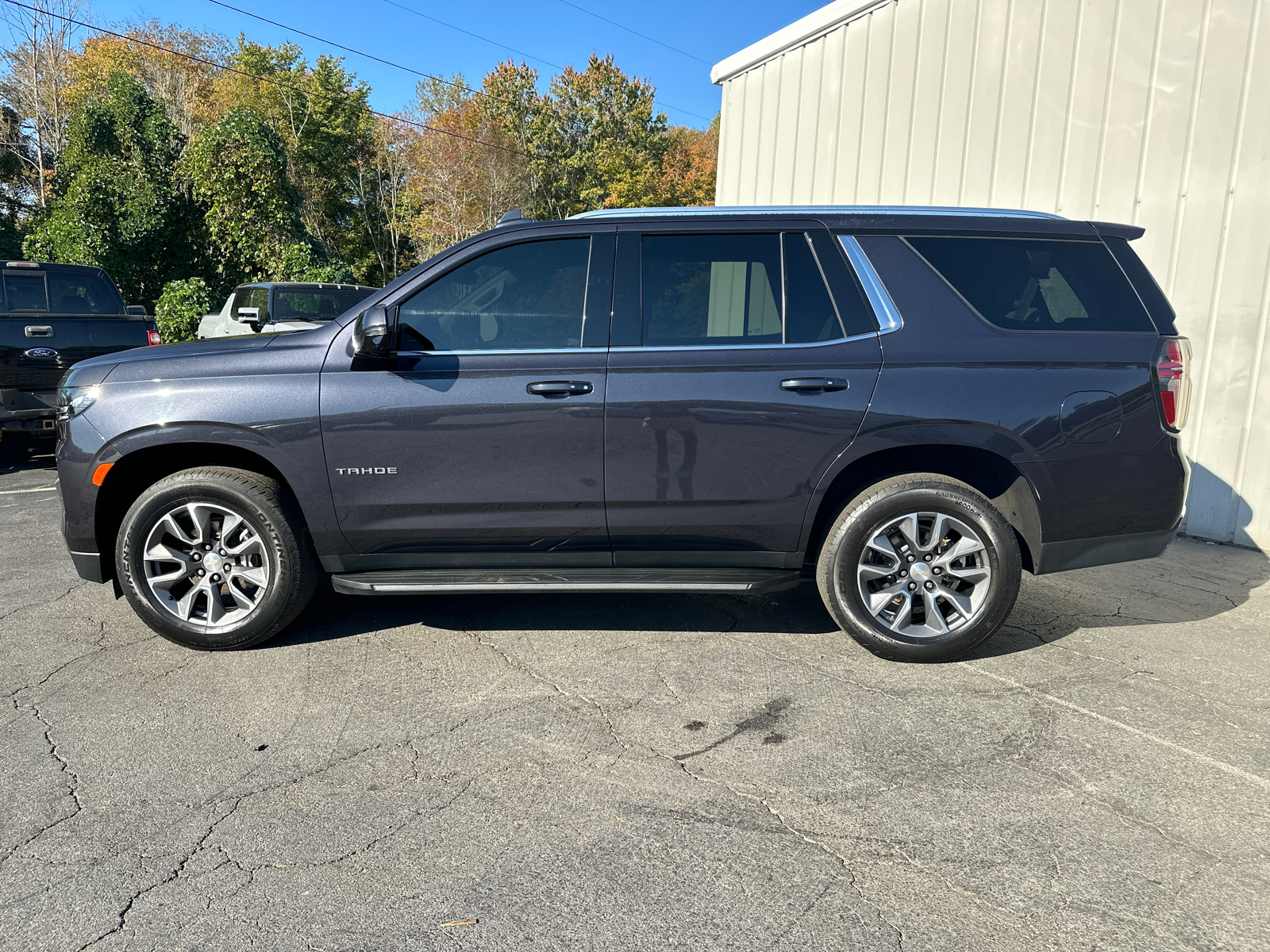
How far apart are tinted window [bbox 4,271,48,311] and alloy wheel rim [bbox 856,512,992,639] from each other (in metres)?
8.37

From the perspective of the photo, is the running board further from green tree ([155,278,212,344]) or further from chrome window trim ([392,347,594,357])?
green tree ([155,278,212,344])

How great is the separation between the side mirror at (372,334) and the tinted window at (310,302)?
9370 mm

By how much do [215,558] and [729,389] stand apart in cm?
239

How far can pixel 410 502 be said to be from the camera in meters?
3.79

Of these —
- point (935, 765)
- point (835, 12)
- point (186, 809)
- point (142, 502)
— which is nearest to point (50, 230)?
point (835, 12)

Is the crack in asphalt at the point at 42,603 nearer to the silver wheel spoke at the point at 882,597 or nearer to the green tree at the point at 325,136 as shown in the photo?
the silver wheel spoke at the point at 882,597

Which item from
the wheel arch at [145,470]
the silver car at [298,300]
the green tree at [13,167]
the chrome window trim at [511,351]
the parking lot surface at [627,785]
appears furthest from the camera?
the green tree at [13,167]

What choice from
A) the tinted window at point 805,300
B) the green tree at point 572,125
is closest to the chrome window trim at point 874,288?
the tinted window at point 805,300

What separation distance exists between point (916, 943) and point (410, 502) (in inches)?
A: 101

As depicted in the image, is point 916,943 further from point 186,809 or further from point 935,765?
point 186,809

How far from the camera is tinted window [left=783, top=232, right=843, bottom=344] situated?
12.5 feet

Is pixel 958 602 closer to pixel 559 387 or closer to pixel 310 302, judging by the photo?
pixel 559 387

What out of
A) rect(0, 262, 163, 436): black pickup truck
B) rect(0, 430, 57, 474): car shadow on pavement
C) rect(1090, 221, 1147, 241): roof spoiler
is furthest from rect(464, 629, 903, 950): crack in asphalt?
rect(0, 430, 57, 474): car shadow on pavement

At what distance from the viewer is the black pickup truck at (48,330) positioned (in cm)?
793
